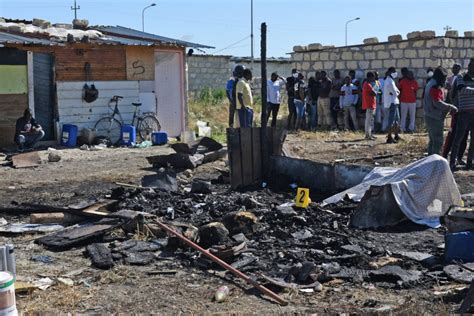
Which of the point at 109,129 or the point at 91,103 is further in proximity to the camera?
the point at 109,129

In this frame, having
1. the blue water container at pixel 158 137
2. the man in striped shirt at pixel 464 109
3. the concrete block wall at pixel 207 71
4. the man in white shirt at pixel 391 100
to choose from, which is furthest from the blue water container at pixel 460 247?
the concrete block wall at pixel 207 71

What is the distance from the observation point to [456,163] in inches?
544

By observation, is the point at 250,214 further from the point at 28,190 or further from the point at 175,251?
the point at 28,190

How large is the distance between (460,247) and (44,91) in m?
13.6

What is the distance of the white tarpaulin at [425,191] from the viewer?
29.1ft

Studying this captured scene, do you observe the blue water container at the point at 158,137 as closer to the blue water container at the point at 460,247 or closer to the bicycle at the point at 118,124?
the bicycle at the point at 118,124

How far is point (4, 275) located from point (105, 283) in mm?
1658

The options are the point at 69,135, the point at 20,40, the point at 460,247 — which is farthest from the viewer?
the point at 69,135

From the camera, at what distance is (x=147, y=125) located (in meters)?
19.8

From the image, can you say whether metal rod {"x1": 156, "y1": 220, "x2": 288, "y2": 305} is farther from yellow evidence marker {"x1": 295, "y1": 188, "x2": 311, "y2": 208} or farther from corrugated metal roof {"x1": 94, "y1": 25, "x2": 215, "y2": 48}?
corrugated metal roof {"x1": 94, "y1": 25, "x2": 215, "y2": 48}

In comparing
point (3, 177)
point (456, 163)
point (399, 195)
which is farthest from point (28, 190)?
point (456, 163)

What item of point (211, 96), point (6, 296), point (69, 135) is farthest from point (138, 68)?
point (6, 296)

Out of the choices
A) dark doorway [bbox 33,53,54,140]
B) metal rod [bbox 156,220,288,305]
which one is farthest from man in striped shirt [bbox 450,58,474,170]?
dark doorway [bbox 33,53,54,140]

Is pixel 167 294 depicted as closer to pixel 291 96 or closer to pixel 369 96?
pixel 369 96
